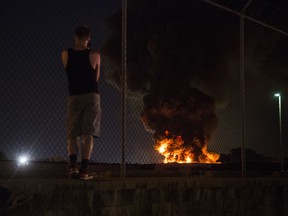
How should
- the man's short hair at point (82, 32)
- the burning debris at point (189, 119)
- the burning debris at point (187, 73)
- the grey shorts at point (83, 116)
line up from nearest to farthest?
1. the grey shorts at point (83, 116)
2. the man's short hair at point (82, 32)
3. the burning debris at point (187, 73)
4. the burning debris at point (189, 119)

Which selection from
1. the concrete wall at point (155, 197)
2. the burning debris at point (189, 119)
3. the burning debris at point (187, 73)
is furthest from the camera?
the burning debris at point (189, 119)

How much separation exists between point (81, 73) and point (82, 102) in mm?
300

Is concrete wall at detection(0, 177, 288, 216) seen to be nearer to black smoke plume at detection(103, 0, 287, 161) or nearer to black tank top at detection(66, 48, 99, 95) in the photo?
black tank top at detection(66, 48, 99, 95)

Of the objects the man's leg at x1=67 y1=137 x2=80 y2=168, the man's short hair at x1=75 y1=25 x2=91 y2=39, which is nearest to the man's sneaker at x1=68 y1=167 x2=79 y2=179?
the man's leg at x1=67 y1=137 x2=80 y2=168

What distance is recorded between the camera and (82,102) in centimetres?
487

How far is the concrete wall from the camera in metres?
4.18

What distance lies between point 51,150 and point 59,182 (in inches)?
36.2

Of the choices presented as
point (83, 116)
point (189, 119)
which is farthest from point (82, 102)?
point (189, 119)

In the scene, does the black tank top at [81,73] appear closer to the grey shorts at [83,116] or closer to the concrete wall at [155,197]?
the grey shorts at [83,116]

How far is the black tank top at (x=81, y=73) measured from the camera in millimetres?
4910

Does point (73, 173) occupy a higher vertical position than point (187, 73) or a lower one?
lower

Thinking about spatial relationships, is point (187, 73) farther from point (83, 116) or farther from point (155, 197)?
point (83, 116)

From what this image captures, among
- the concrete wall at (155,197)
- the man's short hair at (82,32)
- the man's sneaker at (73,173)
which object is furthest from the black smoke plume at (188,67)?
the man's sneaker at (73,173)

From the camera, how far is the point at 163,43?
3609 centimetres
